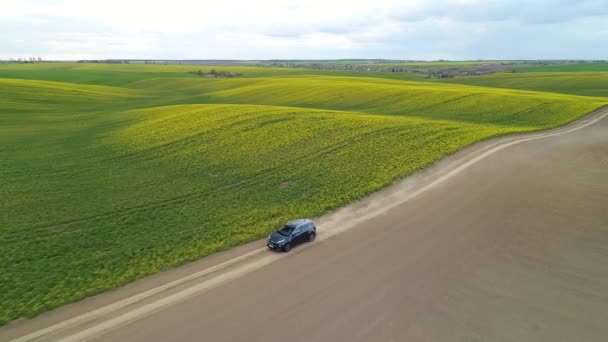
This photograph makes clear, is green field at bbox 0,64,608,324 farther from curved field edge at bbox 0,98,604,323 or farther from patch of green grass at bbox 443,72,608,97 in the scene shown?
patch of green grass at bbox 443,72,608,97

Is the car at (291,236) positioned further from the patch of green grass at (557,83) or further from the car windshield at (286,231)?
the patch of green grass at (557,83)

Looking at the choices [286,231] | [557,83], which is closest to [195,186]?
[286,231]

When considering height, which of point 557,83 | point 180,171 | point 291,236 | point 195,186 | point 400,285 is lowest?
point 400,285

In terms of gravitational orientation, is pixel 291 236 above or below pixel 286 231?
below

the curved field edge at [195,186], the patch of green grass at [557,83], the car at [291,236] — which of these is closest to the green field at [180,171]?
the curved field edge at [195,186]

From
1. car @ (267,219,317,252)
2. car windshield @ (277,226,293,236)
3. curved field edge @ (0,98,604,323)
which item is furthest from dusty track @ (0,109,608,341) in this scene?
curved field edge @ (0,98,604,323)

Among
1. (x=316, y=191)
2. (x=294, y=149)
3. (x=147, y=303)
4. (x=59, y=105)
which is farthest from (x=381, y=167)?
(x=59, y=105)

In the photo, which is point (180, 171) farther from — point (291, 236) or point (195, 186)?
point (291, 236)

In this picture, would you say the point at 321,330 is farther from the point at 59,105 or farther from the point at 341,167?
the point at 59,105
